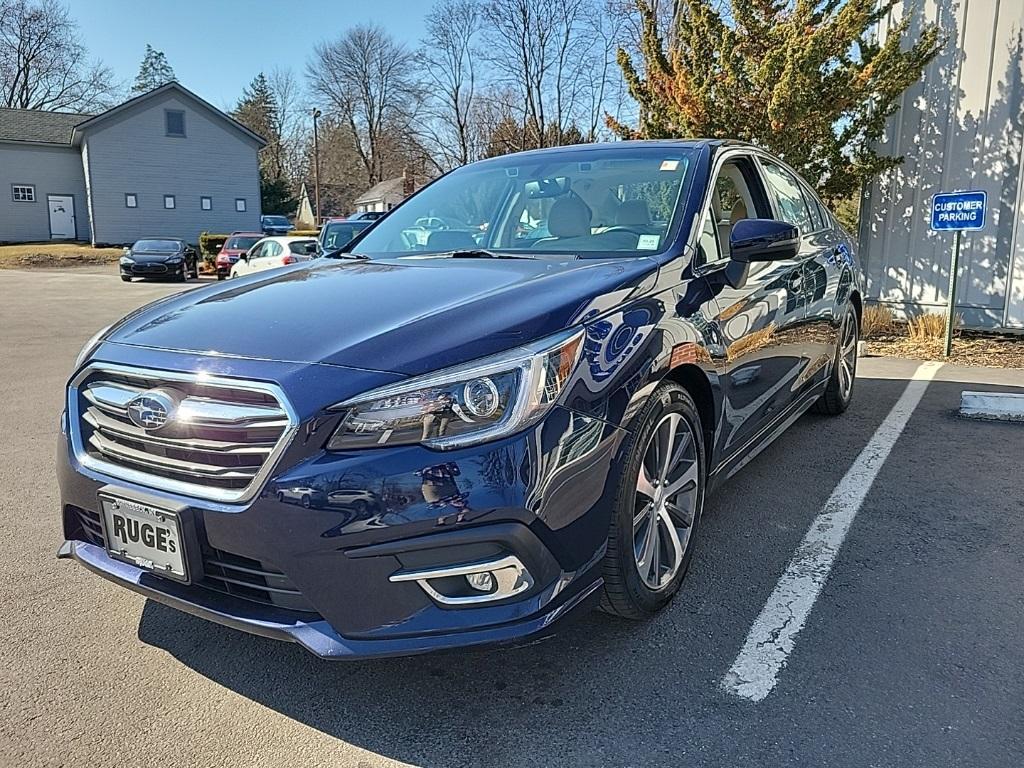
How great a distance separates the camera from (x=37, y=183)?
118 ft

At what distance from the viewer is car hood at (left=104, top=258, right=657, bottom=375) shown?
216cm

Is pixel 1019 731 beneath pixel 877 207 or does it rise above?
beneath

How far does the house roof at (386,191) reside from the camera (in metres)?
55.5

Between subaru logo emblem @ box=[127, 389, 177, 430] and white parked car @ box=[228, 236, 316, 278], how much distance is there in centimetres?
1429

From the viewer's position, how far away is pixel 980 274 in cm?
900

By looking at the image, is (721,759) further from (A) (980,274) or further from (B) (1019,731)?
(A) (980,274)

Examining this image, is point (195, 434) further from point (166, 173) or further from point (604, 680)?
point (166, 173)

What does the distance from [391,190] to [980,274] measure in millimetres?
50723

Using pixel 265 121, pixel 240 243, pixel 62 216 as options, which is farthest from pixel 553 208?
pixel 265 121

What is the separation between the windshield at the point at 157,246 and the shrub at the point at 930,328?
20620 mm

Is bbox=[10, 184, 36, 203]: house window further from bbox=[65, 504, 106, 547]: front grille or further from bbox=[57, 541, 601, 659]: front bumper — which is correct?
bbox=[57, 541, 601, 659]: front bumper

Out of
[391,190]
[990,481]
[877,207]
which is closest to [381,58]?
[391,190]

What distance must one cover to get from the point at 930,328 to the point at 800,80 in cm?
309

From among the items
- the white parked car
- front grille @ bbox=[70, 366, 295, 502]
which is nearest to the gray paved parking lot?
front grille @ bbox=[70, 366, 295, 502]
